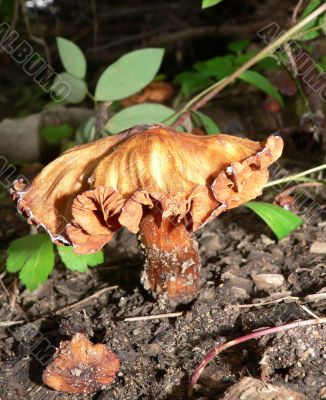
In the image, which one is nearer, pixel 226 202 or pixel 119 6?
pixel 226 202

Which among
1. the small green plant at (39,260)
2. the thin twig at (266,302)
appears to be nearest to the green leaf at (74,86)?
the small green plant at (39,260)

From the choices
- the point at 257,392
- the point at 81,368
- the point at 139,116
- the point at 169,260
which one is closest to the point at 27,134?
the point at 139,116

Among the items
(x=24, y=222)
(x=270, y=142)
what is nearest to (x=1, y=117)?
(x=24, y=222)

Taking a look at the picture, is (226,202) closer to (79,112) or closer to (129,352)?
(129,352)

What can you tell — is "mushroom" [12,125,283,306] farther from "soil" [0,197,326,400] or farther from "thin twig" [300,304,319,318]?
"thin twig" [300,304,319,318]

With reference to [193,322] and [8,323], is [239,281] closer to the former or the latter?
[193,322]

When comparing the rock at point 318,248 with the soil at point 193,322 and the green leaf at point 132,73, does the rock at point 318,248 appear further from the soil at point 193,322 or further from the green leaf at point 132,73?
the green leaf at point 132,73

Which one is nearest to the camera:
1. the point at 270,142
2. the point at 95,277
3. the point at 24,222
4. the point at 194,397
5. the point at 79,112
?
the point at 194,397
